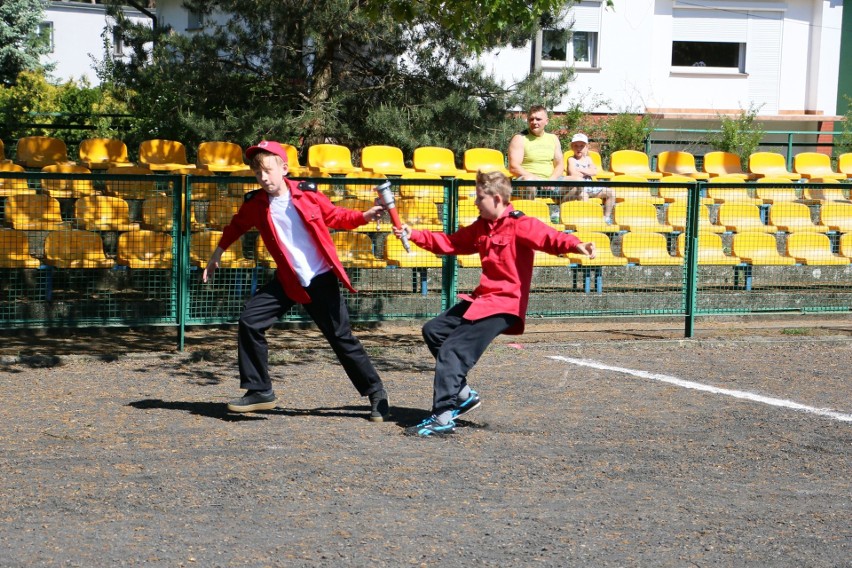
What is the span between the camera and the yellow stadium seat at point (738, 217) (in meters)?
12.7

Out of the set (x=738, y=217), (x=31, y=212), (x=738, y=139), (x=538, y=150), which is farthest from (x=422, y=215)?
(x=738, y=139)

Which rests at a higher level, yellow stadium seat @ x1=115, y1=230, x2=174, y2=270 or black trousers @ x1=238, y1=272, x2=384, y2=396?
yellow stadium seat @ x1=115, y1=230, x2=174, y2=270

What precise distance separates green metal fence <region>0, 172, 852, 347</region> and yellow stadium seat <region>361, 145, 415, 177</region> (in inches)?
129

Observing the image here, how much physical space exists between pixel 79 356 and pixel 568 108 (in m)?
18.1

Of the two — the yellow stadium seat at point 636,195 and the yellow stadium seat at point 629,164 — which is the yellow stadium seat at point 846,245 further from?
the yellow stadium seat at point 629,164

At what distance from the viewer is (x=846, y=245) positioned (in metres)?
12.9

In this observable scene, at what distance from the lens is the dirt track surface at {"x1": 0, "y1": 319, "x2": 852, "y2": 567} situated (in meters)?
4.99

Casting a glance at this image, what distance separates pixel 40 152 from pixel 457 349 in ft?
32.3

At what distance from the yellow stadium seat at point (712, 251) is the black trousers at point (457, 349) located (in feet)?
18.7

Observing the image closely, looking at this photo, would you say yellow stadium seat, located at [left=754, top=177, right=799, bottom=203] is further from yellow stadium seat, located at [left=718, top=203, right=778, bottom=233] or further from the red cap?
the red cap

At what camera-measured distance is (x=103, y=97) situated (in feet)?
89.0

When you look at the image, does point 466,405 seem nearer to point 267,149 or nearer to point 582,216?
point 267,149

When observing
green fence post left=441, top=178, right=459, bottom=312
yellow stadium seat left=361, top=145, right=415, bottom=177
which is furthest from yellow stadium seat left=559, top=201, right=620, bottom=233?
yellow stadium seat left=361, top=145, right=415, bottom=177

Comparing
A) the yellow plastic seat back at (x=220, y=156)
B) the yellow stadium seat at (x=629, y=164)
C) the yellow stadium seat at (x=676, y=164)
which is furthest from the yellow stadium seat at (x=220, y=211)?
the yellow stadium seat at (x=676, y=164)
